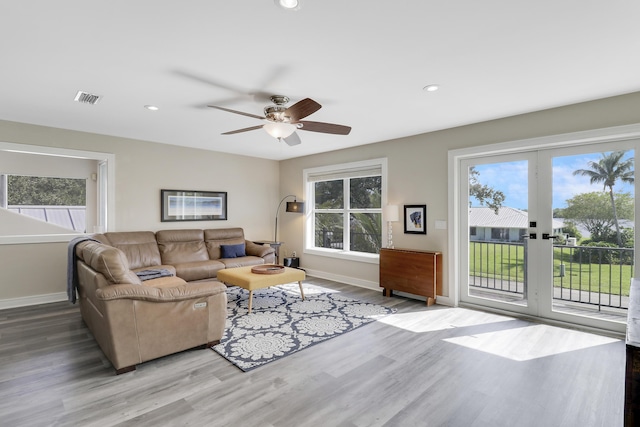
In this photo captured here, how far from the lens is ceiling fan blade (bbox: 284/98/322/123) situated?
2593 millimetres

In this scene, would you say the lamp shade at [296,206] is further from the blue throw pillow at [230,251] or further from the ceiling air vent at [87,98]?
the ceiling air vent at [87,98]

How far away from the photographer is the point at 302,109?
277 centimetres

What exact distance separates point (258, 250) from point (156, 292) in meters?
3.20

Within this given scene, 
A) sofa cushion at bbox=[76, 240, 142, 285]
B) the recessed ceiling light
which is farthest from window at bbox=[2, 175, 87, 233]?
the recessed ceiling light

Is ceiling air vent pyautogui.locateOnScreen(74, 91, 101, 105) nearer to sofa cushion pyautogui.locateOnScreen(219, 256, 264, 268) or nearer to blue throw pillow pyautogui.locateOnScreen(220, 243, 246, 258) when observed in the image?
sofa cushion pyautogui.locateOnScreen(219, 256, 264, 268)

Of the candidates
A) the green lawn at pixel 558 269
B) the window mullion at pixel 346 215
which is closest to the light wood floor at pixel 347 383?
the green lawn at pixel 558 269

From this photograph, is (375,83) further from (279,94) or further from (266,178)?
(266,178)

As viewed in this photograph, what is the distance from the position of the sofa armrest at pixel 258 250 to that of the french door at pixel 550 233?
317cm

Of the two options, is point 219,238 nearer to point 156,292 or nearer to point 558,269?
point 156,292

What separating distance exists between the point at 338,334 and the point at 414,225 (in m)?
2.19

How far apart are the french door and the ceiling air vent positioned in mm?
4384

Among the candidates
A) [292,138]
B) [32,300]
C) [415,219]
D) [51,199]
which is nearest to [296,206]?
[415,219]

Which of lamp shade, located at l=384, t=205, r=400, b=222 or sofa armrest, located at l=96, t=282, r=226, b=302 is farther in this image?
lamp shade, located at l=384, t=205, r=400, b=222

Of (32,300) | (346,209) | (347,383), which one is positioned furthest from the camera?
(346,209)
